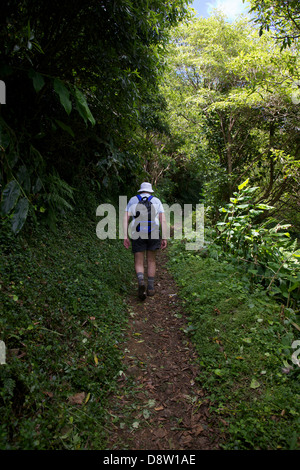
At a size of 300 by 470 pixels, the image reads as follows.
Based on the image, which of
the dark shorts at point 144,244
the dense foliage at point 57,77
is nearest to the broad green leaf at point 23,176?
the dense foliage at point 57,77

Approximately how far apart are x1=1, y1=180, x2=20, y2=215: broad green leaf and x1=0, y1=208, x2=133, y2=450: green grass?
1102 mm

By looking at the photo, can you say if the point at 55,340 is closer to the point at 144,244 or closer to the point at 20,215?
the point at 20,215

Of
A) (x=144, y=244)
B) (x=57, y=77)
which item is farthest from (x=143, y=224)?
(x=57, y=77)

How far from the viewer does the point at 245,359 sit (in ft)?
9.35

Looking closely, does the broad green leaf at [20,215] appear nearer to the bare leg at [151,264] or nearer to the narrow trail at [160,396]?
the narrow trail at [160,396]

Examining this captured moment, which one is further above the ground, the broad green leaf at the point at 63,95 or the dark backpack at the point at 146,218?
the broad green leaf at the point at 63,95

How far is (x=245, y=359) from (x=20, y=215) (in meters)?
2.59

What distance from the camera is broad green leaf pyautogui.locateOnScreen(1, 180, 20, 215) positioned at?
2.09 meters

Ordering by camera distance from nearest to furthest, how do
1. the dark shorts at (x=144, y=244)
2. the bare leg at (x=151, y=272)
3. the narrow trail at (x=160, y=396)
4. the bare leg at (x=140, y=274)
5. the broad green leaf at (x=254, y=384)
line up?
the narrow trail at (x=160, y=396) < the broad green leaf at (x=254, y=384) < the bare leg at (x=140, y=274) < the dark shorts at (x=144, y=244) < the bare leg at (x=151, y=272)

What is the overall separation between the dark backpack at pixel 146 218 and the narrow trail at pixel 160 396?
1.50 metres

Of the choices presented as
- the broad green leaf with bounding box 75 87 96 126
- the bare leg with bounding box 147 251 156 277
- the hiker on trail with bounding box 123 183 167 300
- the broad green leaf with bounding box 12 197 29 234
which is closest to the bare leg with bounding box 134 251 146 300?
the hiker on trail with bounding box 123 183 167 300

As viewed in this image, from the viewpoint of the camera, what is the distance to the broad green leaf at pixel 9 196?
209 centimetres

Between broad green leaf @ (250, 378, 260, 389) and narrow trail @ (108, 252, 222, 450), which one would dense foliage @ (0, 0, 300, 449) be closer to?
broad green leaf @ (250, 378, 260, 389)
